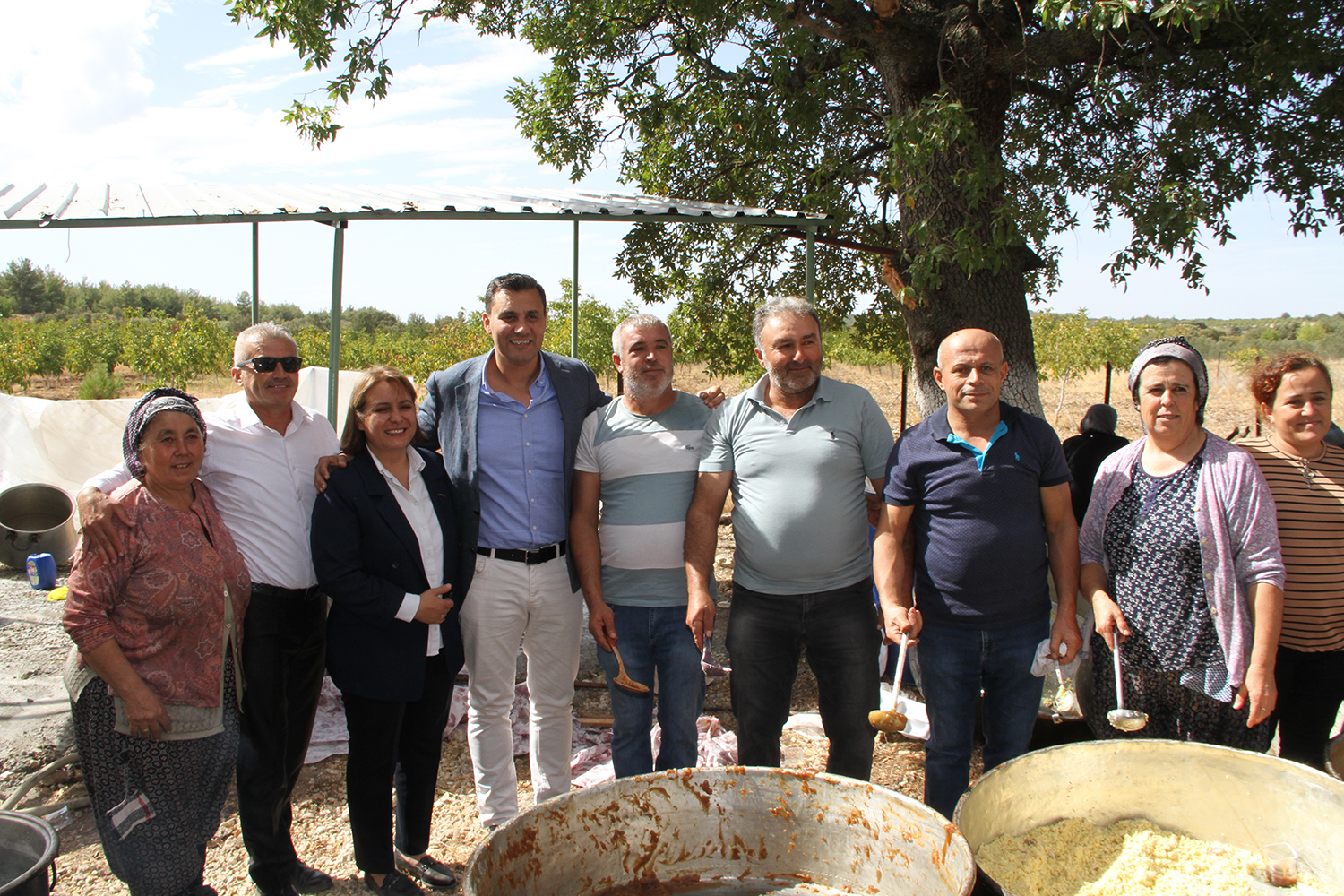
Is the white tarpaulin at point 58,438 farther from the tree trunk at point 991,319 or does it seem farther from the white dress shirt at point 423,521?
the white dress shirt at point 423,521

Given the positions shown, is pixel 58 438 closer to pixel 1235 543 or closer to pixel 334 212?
pixel 334 212

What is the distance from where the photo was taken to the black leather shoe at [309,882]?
3.00 metres

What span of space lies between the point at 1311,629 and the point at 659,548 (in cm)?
205

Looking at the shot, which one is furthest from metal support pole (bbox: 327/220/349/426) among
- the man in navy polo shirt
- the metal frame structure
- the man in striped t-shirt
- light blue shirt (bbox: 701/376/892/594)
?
the man in navy polo shirt

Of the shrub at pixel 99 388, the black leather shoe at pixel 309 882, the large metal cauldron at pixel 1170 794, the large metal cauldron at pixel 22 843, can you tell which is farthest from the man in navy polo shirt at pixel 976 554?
the shrub at pixel 99 388

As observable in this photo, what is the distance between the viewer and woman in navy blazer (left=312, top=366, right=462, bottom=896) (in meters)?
2.64

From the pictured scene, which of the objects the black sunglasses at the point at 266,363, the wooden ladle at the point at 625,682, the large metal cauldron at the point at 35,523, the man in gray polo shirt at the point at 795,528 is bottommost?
the large metal cauldron at the point at 35,523

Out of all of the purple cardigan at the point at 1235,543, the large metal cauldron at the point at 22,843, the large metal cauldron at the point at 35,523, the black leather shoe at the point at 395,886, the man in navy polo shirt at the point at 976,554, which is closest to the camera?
the large metal cauldron at the point at 22,843

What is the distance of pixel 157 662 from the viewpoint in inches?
92.8

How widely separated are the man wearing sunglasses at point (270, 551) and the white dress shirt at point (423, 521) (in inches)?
13.2

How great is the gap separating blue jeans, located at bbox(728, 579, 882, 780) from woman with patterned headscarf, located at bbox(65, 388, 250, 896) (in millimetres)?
1627

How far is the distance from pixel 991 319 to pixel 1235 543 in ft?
14.2

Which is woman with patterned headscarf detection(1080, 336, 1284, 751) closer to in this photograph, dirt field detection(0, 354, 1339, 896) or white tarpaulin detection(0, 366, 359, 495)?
dirt field detection(0, 354, 1339, 896)

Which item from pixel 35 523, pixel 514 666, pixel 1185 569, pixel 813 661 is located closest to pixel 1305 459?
pixel 1185 569
